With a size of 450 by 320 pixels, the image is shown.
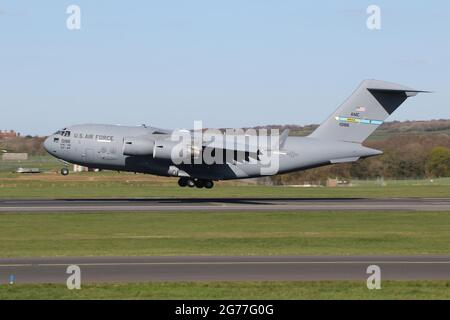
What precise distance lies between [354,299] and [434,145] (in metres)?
103

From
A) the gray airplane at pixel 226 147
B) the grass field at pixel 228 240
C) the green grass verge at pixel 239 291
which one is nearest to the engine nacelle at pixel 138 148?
the gray airplane at pixel 226 147

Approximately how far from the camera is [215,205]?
52.3m

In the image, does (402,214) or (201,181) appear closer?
(402,214)

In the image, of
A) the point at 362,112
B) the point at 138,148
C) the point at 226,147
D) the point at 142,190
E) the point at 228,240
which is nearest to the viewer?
the point at 228,240

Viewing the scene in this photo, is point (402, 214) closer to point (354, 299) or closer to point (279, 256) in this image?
point (279, 256)

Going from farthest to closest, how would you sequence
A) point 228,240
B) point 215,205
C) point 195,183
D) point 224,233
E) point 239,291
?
1. point 195,183
2. point 215,205
3. point 224,233
4. point 228,240
5. point 239,291

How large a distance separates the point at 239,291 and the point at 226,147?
1407 inches

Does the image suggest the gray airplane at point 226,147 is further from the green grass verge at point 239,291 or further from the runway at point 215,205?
the green grass verge at point 239,291

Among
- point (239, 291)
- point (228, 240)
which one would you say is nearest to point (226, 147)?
point (228, 240)

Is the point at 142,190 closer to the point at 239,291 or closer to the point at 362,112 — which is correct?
the point at 362,112

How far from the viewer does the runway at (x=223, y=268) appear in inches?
902

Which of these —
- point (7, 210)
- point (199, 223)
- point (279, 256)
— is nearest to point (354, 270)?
point (279, 256)

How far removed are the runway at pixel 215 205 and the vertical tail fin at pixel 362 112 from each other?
4690mm
